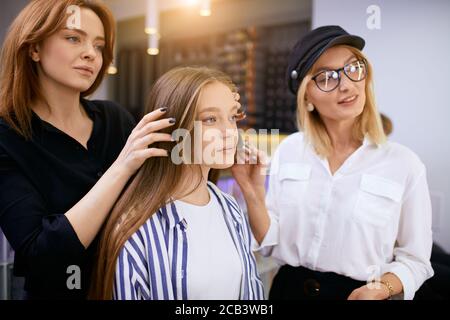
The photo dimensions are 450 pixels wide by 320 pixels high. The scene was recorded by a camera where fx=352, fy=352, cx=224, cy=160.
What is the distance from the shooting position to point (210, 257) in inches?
29.9

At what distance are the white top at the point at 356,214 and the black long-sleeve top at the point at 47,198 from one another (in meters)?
0.51

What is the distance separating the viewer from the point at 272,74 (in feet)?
12.0

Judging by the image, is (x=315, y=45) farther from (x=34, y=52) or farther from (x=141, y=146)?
(x=34, y=52)

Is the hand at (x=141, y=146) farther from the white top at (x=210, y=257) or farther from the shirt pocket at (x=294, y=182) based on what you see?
the shirt pocket at (x=294, y=182)

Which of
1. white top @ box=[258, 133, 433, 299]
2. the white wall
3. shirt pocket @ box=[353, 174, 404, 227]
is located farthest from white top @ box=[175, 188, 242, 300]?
the white wall

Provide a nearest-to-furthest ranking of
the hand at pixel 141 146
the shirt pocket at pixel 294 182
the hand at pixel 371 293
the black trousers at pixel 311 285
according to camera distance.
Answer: the hand at pixel 141 146 < the hand at pixel 371 293 < the black trousers at pixel 311 285 < the shirt pocket at pixel 294 182

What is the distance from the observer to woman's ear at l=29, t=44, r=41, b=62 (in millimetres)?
756

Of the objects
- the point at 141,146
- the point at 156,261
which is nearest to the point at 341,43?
the point at 141,146

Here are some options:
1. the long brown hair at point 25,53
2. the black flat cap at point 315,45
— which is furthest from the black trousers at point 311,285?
Result: the long brown hair at point 25,53

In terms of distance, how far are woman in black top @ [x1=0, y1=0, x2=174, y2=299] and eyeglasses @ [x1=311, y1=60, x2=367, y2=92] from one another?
441mm

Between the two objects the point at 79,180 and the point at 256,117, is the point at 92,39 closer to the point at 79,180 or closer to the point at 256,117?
the point at 79,180

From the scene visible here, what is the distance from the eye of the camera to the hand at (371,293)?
85 cm

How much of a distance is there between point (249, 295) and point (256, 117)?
3.08 metres

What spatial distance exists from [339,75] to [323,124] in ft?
0.63
